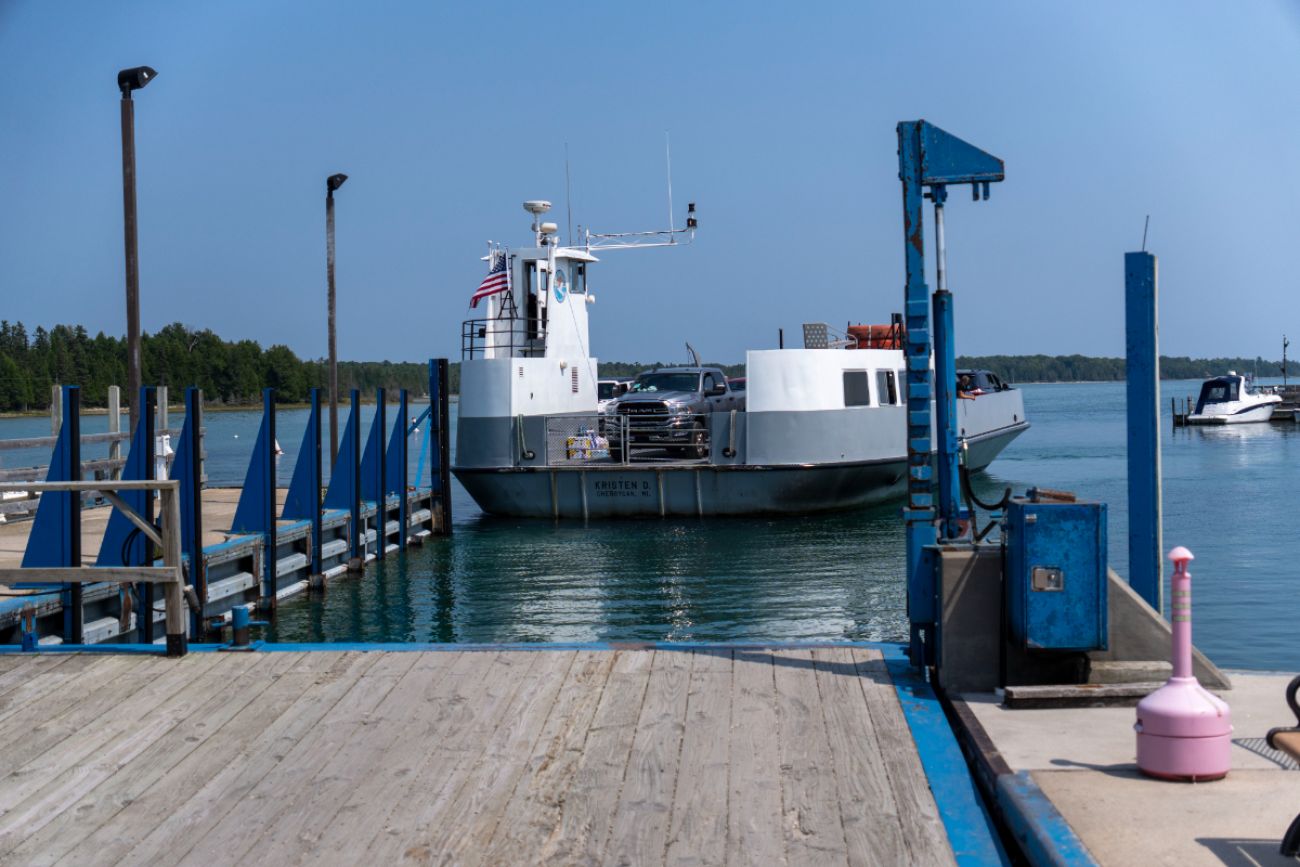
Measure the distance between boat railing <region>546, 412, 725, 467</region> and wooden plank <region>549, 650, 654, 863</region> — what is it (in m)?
14.8

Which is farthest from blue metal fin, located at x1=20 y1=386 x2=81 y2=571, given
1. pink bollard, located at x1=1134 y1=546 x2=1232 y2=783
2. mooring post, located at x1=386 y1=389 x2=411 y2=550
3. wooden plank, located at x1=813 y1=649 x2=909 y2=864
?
mooring post, located at x1=386 y1=389 x2=411 y2=550

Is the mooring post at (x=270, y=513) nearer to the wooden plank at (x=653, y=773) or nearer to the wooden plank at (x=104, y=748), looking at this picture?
the wooden plank at (x=104, y=748)

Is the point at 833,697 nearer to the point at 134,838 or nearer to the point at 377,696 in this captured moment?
the point at 377,696

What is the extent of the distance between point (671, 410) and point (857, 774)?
17206mm

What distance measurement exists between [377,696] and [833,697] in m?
2.15

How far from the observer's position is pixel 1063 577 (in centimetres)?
572

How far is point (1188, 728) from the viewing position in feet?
14.6

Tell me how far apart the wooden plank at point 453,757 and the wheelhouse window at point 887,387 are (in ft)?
56.2

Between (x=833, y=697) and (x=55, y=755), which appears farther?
(x=833, y=697)

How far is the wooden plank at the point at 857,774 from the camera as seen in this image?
4.21m

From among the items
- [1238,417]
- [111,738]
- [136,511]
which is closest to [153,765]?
[111,738]

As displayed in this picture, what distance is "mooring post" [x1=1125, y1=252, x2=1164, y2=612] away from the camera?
20.9 ft

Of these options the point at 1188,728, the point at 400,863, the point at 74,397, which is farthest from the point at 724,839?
the point at 74,397

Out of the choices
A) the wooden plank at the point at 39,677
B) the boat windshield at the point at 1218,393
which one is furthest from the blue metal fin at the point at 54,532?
the boat windshield at the point at 1218,393
